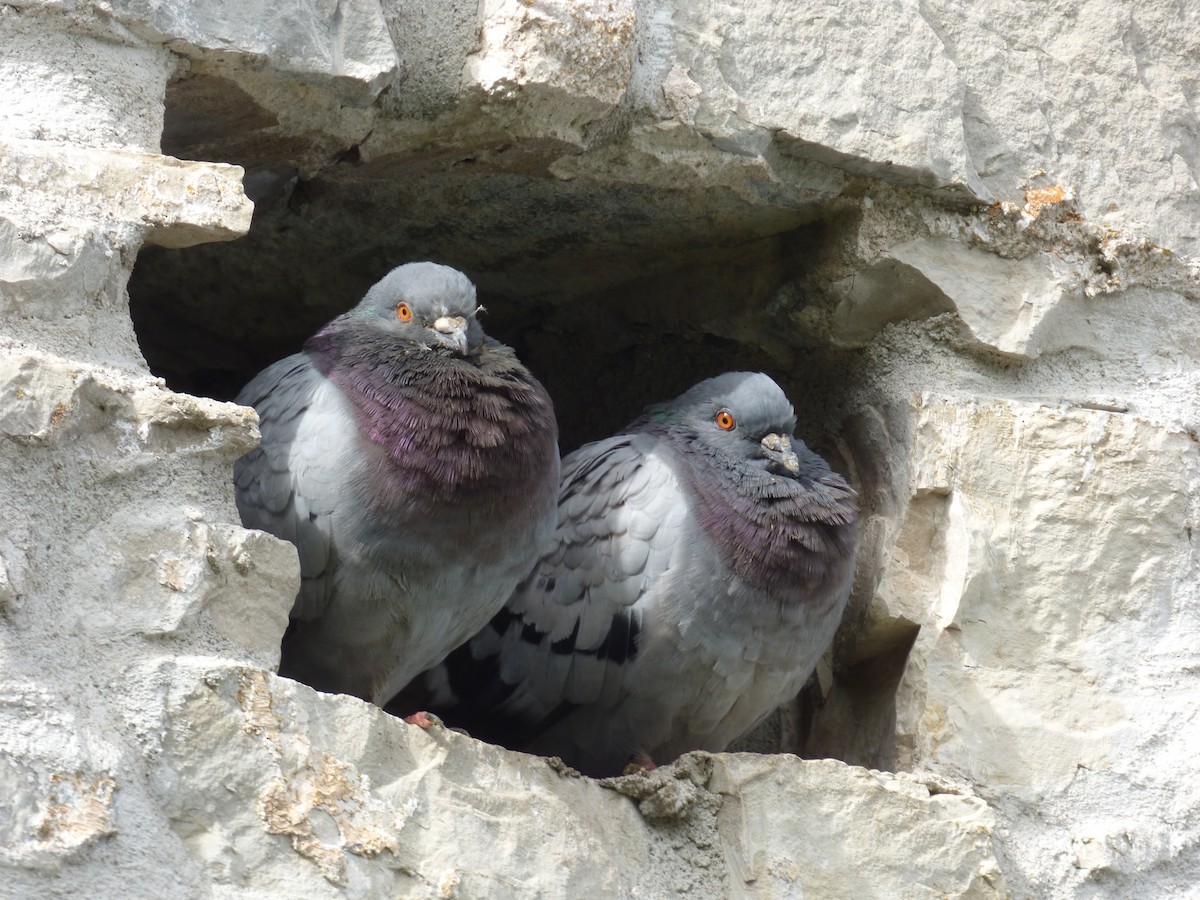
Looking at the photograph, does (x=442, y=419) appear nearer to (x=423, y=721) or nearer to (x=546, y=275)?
(x=423, y=721)

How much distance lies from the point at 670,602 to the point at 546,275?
53.2 inches

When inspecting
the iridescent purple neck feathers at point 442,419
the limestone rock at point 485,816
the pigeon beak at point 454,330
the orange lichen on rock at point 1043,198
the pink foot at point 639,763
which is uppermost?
the orange lichen on rock at point 1043,198

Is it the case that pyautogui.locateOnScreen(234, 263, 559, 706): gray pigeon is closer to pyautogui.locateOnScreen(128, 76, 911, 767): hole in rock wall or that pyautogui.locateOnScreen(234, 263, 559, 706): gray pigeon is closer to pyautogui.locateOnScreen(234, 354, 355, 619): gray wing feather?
pyautogui.locateOnScreen(234, 354, 355, 619): gray wing feather

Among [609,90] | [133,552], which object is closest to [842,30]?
[609,90]

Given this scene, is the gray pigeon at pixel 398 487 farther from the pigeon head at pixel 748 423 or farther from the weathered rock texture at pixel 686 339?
the pigeon head at pixel 748 423

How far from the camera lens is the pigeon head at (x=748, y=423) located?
14.7ft

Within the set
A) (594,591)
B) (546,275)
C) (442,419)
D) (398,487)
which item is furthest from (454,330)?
→ (546,275)

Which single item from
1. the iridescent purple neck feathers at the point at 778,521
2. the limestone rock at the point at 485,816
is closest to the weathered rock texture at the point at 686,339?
the limestone rock at the point at 485,816

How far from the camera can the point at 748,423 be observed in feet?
15.0

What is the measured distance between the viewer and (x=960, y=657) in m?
3.84

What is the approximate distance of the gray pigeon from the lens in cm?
367

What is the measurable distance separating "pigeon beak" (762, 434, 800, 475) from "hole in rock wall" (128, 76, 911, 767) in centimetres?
24

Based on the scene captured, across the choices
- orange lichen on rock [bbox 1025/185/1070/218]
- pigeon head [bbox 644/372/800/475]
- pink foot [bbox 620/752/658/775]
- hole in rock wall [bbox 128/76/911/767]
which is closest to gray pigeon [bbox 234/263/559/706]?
hole in rock wall [bbox 128/76/911/767]

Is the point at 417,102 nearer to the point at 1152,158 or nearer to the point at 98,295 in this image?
the point at 98,295
